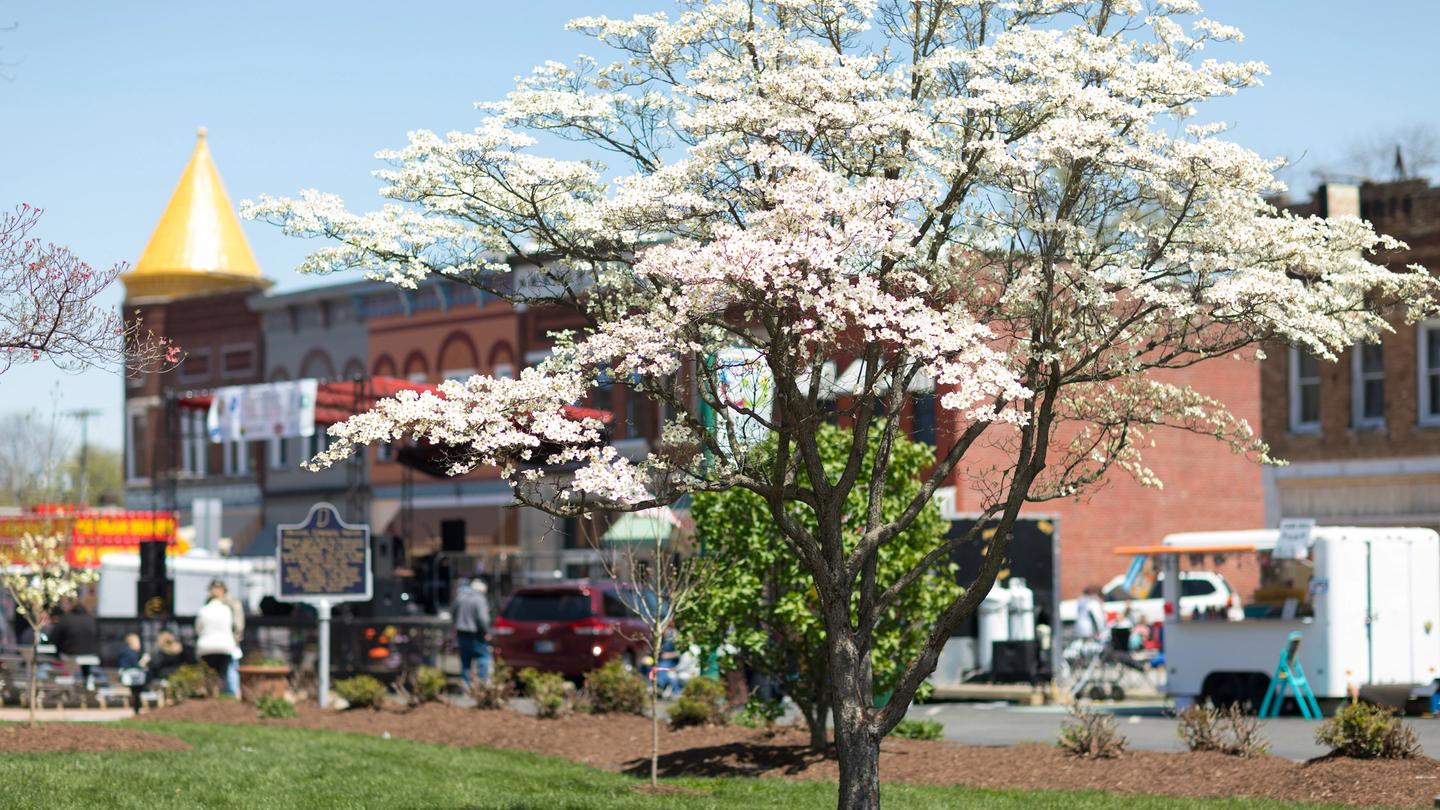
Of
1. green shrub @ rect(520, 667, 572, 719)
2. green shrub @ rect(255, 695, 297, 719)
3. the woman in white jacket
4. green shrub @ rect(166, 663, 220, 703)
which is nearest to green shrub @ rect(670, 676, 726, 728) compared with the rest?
green shrub @ rect(520, 667, 572, 719)

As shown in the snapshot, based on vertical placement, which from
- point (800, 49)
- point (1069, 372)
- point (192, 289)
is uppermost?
point (192, 289)

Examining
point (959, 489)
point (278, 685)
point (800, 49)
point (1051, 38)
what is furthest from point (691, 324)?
point (959, 489)

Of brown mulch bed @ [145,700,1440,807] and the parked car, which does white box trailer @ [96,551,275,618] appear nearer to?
brown mulch bed @ [145,700,1440,807]

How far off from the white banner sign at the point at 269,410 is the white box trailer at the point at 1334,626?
17.0 m

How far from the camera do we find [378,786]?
14.5 meters

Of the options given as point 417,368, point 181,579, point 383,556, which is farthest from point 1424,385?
point 417,368

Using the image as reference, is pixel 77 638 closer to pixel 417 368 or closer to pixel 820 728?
pixel 820 728

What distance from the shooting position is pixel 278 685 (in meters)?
21.7

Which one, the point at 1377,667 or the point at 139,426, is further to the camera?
the point at 139,426

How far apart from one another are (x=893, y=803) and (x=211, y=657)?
11.8m

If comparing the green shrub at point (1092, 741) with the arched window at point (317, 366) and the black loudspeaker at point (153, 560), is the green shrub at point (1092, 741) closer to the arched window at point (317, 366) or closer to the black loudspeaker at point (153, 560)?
the black loudspeaker at point (153, 560)

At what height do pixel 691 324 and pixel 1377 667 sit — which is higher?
pixel 691 324

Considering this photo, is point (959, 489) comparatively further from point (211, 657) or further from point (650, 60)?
point (650, 60)

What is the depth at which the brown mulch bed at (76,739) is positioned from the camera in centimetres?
1556
